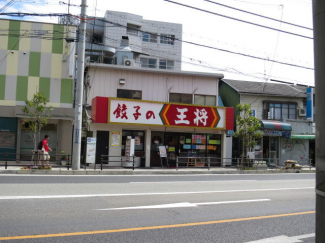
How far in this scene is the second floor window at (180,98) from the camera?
2389 cm

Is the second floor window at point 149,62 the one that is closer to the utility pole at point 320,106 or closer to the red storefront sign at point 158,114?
the red storefront sign at point 158,114

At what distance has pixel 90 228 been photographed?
20.8 feet

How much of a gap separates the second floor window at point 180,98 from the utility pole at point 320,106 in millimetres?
21101

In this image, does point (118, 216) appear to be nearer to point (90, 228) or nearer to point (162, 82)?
point (90, 228)

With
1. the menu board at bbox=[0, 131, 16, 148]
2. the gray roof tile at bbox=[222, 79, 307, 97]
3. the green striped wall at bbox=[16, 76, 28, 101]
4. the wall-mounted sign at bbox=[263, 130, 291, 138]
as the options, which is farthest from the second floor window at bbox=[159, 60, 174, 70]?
the menu board at bbox=[0, 131, 16, 148]

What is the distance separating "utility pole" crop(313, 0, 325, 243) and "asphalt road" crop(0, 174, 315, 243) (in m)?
3.49

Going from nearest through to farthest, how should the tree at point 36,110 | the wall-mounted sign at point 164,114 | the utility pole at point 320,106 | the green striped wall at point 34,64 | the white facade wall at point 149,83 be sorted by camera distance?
the utility pole at point 320,106 < the tree at point 36,110 < the wall-mounted sign at point 164,114 < the green striped wall at point 34,64 < the white facade wall at point 149,83

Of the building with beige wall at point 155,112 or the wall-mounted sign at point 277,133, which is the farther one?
the wall-mounted sign at point 277,133

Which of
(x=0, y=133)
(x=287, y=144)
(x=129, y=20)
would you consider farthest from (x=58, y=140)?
(x=129, y=20)

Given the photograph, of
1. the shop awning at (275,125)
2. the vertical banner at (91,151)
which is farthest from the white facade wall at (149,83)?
the shop awning at (275,125)

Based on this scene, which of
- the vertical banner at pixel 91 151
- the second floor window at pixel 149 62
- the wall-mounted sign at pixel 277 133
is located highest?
the second floor window at pixel 149 62

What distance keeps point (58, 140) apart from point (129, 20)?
25.8 m

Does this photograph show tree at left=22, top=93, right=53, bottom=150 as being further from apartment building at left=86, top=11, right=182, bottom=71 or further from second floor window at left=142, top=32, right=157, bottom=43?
second floor window at left=142, top=32, right=157, bottom=43

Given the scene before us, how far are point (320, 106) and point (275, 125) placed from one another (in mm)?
25325
